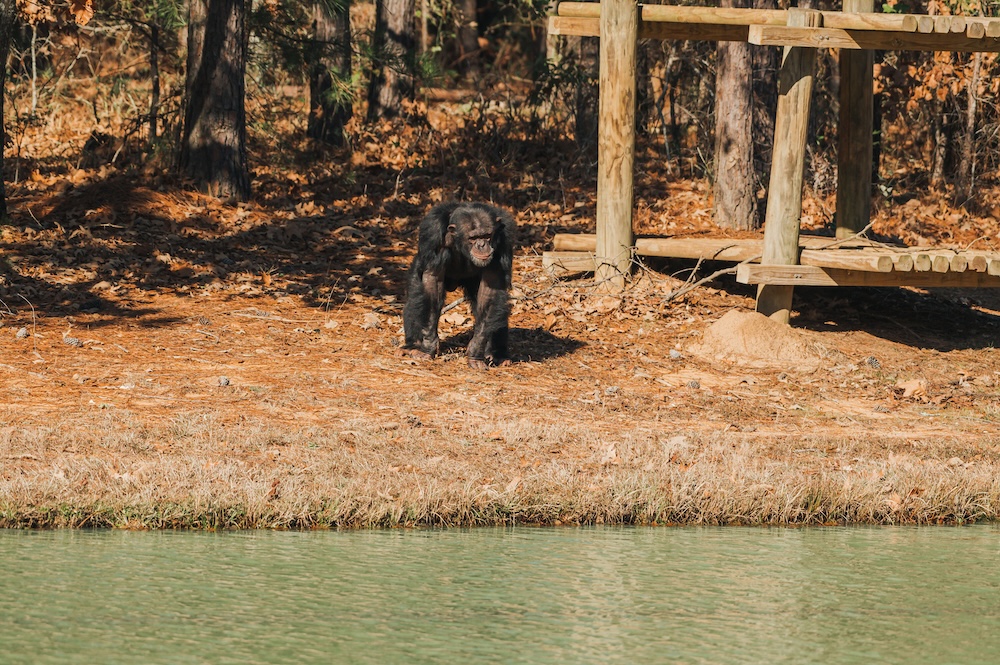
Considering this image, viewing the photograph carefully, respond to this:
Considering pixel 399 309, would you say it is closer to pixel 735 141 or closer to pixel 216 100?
pixel 216 100

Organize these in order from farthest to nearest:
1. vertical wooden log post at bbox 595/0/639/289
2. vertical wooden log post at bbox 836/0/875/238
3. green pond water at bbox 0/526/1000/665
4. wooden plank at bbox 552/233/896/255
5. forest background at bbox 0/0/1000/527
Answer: vertical wooden log post at bbox 836/0/875/238
wooden plank at bbox 552/233/896/255
vertical wooden log post at bbox 595/0/639/289
forest background at bbox 0/0/1000/527
green pond water at bbox 0/526/1000/665

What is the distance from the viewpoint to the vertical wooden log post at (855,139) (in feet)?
45.3

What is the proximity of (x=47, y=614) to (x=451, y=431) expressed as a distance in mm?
3558

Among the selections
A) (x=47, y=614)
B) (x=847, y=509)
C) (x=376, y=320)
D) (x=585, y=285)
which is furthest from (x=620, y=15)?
(x=47, y=614)

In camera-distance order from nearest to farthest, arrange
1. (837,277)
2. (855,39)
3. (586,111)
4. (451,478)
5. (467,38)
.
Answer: (451,478), (855,39), (837,277), (586,111), (467,38)

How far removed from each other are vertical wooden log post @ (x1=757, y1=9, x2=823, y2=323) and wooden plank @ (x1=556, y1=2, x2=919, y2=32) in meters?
0.42

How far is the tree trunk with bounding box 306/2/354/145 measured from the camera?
17.7 meters

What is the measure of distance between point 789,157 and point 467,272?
3309 millimetres

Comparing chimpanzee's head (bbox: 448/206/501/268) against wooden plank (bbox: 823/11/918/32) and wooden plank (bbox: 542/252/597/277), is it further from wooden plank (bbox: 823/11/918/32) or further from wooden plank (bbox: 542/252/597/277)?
wooden plank (bbox: 823/11/918/32)

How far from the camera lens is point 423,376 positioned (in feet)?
33.1

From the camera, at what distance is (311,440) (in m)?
7.81

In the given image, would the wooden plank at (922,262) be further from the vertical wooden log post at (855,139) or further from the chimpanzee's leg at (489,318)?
the chimpanzee's leg at (489,318)

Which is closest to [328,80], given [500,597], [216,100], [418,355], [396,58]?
[396,58]

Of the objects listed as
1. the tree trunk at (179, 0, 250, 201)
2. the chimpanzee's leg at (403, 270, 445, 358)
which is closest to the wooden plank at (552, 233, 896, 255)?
the chimpanzee's leg at (403, 270, 445, 358)
